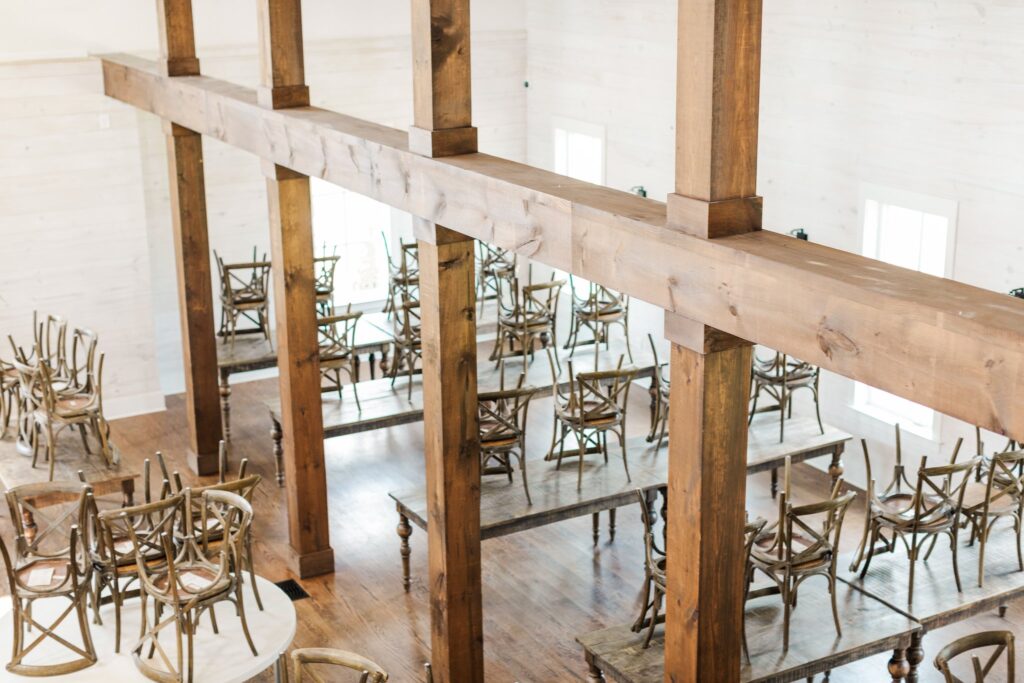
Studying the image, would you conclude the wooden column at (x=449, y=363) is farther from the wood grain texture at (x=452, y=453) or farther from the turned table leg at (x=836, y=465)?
the turned table leg at (x=836, y=465)

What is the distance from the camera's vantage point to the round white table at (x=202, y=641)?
604 centimetres

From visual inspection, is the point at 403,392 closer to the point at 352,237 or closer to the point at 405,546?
the point at 405,546

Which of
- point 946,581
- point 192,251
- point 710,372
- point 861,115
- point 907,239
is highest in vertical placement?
point 861,115

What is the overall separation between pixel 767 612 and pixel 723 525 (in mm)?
2236

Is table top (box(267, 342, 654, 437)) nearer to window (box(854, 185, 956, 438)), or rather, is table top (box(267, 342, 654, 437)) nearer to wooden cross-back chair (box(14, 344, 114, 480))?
wooden cross-back chair (box(14, 344, 114, 480))

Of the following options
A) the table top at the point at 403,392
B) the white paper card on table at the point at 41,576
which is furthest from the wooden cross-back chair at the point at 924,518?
the white paper card on table at the point at 41,576

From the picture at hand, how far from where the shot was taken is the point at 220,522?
259 inches

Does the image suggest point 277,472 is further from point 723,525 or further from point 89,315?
point 723,525

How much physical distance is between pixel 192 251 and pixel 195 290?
30cm

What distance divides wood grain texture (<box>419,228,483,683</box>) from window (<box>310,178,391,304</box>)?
262 inches

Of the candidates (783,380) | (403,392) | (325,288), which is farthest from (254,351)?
(783,380)

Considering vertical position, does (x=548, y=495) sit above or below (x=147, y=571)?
below

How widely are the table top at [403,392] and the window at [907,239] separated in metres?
1.90

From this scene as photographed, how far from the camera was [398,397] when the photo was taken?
900 cm
